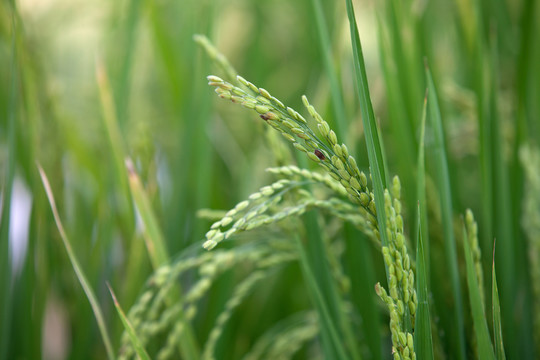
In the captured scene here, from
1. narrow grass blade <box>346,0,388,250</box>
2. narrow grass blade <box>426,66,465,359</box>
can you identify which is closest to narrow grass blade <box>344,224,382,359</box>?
narrow grass blade <box>426,66,465,359</box>

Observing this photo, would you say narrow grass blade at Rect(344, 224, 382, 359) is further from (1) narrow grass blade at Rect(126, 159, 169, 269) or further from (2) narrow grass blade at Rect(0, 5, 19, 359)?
(2) narrow grass blade at Rect(0, 5, 19, 359)

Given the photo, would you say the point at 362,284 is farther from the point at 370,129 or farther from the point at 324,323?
the point at 370,129

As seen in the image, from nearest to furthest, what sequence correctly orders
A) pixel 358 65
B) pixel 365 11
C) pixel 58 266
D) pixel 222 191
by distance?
pixel 358 65 → pixel 58 266 → pixel 222 191 → pixel 365 11

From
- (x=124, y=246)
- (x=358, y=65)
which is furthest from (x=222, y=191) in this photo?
(x=358, y=65)

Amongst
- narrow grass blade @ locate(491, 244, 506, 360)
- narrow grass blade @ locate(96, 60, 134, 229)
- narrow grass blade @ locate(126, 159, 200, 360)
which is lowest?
narrow grass blade @ locate(491, 244, 506, 360)

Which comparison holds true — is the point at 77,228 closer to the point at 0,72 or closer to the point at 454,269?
the point at 0,72

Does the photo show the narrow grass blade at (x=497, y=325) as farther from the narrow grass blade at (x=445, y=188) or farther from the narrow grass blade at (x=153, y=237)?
the narrow grass blade at (x=153, y=237)

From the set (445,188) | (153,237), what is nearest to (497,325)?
(445,188)
